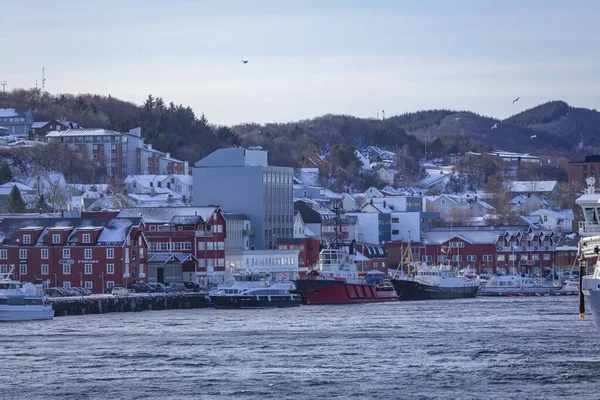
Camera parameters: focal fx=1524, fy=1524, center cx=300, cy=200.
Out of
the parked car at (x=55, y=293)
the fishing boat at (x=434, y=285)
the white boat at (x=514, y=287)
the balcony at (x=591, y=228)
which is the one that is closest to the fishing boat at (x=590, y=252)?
the balcony at (x=591, y=228)

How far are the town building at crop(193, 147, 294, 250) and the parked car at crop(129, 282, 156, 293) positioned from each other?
29819 mm

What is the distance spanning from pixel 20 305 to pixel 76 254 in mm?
20908

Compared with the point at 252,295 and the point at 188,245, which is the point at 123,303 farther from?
the point at 188,245

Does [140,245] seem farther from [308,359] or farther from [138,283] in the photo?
[308,359]

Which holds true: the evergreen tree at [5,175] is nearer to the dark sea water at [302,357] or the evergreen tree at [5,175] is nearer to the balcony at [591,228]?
the dark sea water at [302,357]

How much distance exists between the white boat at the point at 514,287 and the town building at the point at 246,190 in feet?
65.8

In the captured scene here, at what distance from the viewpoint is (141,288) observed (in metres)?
103

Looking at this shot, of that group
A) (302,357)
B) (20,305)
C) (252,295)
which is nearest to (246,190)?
(252,295)

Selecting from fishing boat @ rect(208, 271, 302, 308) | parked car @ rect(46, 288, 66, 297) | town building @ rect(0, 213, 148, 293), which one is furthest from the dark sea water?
town building @ rect(0, 213, 148, 293)

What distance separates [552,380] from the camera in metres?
50.8

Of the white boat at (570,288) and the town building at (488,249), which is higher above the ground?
the town building at (488,249)

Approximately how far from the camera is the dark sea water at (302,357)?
1940 inches

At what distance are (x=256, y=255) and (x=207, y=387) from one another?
74.7m

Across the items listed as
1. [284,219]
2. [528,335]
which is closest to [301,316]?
[528,335]
